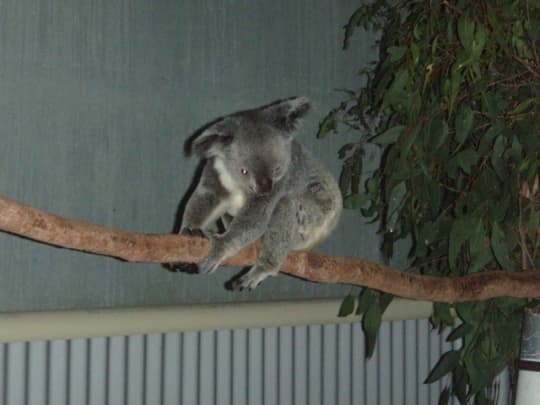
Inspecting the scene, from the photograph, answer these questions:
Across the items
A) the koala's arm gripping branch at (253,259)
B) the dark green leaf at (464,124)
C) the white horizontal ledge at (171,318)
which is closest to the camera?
the koala's arm gripping branch at (253,259)

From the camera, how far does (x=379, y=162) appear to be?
3.39 meters

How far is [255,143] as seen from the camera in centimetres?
206

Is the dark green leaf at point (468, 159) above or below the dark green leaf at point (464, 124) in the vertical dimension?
below

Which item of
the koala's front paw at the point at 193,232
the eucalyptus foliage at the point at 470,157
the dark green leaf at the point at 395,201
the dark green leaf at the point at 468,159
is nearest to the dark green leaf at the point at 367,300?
the eucalyptus foliage at the point at 470,157

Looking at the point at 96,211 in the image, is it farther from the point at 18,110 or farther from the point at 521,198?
the point at 521,198

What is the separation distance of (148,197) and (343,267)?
1.08m

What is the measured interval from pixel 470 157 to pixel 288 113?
0.56 metres

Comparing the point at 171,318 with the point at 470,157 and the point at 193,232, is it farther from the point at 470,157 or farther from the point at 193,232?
the point at 470,157

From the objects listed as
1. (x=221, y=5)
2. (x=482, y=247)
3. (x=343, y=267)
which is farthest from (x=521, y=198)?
(x=221, y=5)

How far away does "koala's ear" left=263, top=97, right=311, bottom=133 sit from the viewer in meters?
2.07

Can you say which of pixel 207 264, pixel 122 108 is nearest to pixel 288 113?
pixel 207 264

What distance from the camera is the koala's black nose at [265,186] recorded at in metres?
1.97

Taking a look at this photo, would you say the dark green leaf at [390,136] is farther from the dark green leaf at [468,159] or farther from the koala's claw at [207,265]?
the koala's claw at [207,265]

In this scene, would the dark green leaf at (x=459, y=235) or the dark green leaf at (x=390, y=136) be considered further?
the dark green leaf at (x=390, y=136)
